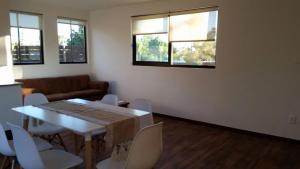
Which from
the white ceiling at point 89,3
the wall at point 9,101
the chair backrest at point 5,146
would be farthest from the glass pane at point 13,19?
the chair backrest at point 5,146

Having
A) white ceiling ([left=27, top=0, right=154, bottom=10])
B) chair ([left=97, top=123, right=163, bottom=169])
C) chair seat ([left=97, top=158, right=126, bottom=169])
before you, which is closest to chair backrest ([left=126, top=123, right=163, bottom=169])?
chair ([left=97, top=123, right=163, bottom=169])

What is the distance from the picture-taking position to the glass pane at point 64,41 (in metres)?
5.62

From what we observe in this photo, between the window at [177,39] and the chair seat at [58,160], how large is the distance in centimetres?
303

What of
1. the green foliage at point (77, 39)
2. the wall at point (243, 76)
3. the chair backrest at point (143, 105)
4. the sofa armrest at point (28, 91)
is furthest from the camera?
the green foliage at point (77, 39)

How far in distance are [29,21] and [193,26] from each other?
3516 mm

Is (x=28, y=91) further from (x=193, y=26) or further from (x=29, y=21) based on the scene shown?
(x=193, y=26)

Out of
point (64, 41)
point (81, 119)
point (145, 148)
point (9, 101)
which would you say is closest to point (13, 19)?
point (64, 41)

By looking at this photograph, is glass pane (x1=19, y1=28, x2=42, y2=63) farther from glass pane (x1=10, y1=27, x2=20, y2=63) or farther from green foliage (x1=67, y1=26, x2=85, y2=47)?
green foliage (x1=67, y1=26, x2=85, y2=47)

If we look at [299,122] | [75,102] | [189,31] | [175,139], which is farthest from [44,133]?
[299,122]

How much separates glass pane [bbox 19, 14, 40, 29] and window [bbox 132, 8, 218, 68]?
7.03 feet

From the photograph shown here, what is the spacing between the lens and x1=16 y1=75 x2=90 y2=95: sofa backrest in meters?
4.98

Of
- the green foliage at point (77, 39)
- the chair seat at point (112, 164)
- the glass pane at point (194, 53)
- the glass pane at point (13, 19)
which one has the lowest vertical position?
the chair seat at point (112, 164)

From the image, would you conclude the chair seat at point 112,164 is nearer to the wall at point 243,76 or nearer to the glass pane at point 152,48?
the wall at point 243,76

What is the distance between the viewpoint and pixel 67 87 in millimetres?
5539
